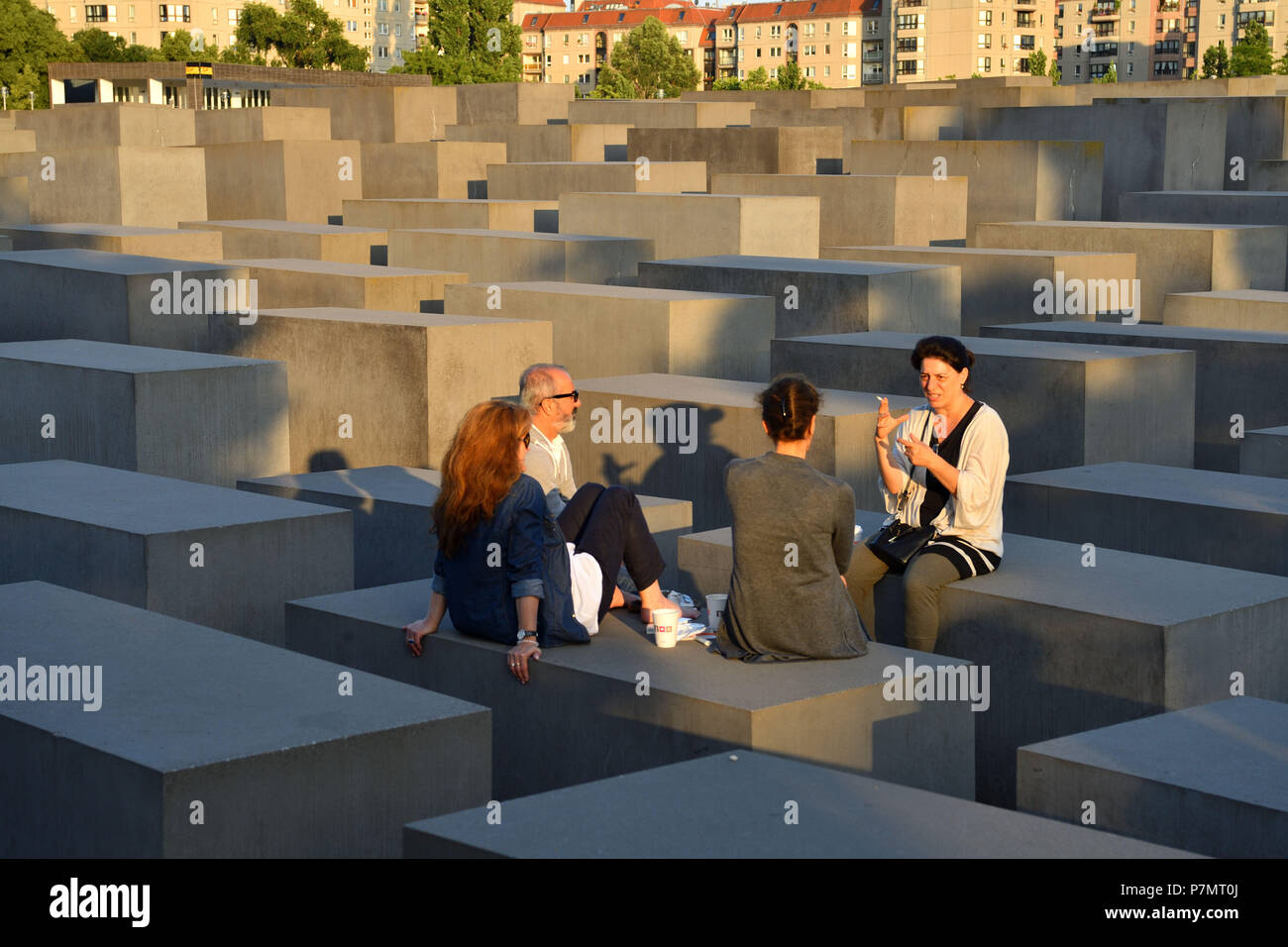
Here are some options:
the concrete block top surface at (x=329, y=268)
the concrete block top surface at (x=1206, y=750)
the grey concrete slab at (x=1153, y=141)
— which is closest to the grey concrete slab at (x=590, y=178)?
the grey concrete slab at (x=1153, y=141)

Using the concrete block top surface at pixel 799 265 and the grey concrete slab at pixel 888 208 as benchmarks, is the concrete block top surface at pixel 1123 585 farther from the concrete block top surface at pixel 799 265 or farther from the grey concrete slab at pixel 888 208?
the grey concrete slab at pixel 888 208

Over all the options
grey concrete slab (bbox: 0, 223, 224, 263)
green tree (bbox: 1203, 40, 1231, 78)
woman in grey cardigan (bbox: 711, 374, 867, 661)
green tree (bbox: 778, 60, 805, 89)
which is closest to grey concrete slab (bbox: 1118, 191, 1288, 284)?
grey concrete slab (bbox: 0, 223, 224, 263)

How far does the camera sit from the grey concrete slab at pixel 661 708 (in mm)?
5250

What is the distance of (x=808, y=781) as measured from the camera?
4211mm

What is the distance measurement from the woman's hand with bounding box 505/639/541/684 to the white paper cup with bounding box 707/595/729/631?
0.65 metres

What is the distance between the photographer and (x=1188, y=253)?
16.4 metres

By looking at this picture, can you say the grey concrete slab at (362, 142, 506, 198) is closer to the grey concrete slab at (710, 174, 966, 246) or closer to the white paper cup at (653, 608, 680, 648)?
the grey concrete slab at (710, 174, 966, 246)

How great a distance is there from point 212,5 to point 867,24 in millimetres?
59262

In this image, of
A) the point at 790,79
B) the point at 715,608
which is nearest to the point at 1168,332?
the point at 715,608

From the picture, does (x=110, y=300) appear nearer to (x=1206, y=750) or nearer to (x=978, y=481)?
(x=978, y=481)

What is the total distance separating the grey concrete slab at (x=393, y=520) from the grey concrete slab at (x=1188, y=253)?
8.93 m

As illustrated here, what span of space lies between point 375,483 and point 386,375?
76.5 inches

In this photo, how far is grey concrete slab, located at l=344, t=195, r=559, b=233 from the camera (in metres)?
20.0
